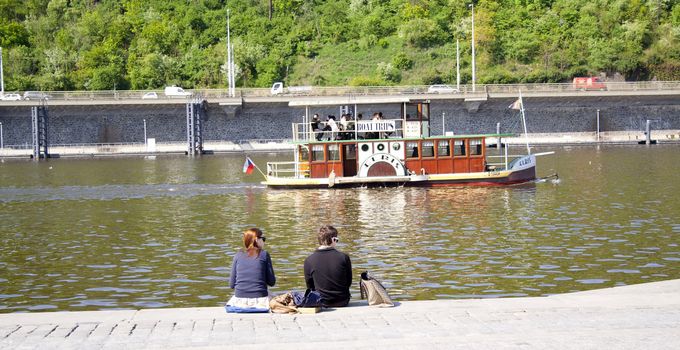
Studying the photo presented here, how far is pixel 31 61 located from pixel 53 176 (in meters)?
52.9

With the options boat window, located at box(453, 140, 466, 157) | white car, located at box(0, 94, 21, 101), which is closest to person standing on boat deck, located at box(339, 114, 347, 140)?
boat window, located at box(453, 140, 466, 157)

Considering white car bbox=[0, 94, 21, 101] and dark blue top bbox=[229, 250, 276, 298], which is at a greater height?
white car bbox=[0, 94, 21, 101]

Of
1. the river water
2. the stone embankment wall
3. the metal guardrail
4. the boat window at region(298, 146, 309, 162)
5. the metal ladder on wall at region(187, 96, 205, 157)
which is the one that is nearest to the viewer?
the river water

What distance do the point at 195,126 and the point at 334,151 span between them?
45.8 metres

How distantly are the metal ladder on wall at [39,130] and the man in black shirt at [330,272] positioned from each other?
268ft

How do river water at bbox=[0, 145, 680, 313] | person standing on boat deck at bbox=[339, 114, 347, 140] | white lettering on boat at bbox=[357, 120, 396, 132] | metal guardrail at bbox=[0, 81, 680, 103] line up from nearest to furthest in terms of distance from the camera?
river water at bbox=[0, 145, 680, 313]
white lettering on boat at bbox=[357, 120, 396, 132]
person standing on boat deck at bbox=[339, 114, 347, 140]
metal guardrail at bbox=[0, 81, 680, 103]

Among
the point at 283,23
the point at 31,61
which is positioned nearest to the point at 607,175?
the point at 283,23

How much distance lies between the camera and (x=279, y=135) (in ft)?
333

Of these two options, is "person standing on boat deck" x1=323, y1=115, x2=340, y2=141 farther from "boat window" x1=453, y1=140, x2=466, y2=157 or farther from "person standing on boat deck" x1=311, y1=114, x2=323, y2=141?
"boat window" x1=453, y1=140, x2=466, y2=157

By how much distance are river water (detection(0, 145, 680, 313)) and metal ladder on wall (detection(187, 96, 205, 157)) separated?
3157 cm

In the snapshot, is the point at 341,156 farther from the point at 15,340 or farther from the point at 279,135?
the point at 279,135

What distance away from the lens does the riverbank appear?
98000 mm

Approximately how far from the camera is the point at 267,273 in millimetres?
18203

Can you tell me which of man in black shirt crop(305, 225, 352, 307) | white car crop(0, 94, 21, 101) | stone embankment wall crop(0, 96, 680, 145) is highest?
white car crop(0, 94, 21, 101)
